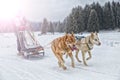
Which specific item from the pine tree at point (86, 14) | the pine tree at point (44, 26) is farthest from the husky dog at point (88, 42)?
the pine tree at point (44, 26)

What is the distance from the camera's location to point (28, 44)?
782 inches

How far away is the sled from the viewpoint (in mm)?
18734

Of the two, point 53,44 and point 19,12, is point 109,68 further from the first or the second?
point 19,12

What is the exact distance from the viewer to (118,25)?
76250 millimetres

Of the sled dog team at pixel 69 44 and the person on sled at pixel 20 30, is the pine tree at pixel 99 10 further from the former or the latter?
the sled dog team at pixel 69 44

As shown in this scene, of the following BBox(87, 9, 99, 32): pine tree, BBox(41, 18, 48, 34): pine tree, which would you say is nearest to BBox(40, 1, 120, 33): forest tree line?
BBox(87, 9, 99, 32): pine tree

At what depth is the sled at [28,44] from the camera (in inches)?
738

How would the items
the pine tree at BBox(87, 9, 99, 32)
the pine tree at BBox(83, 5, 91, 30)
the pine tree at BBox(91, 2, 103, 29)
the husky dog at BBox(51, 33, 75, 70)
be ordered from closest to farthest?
the husky dog at BBox(51, 33, 75, 70), the pine tree at BBox(87, 9, 99, 32), the pine tree at BBox(83, 5, 91, 30), the pine tree at BBox(91, 2, 103, 29)

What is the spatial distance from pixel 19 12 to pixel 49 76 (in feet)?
34.7

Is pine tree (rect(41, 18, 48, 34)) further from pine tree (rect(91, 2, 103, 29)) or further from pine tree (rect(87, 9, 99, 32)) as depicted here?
pine tree (rect(87, 9, 99, 32))

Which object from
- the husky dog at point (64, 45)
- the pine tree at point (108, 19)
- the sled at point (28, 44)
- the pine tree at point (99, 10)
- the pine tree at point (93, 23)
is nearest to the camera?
the husky dog at point (64, 45)

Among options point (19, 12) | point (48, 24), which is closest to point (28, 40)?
point (19, 12)

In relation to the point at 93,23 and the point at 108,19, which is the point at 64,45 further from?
the point at 108,19

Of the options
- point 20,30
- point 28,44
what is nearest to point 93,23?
point 20,30
